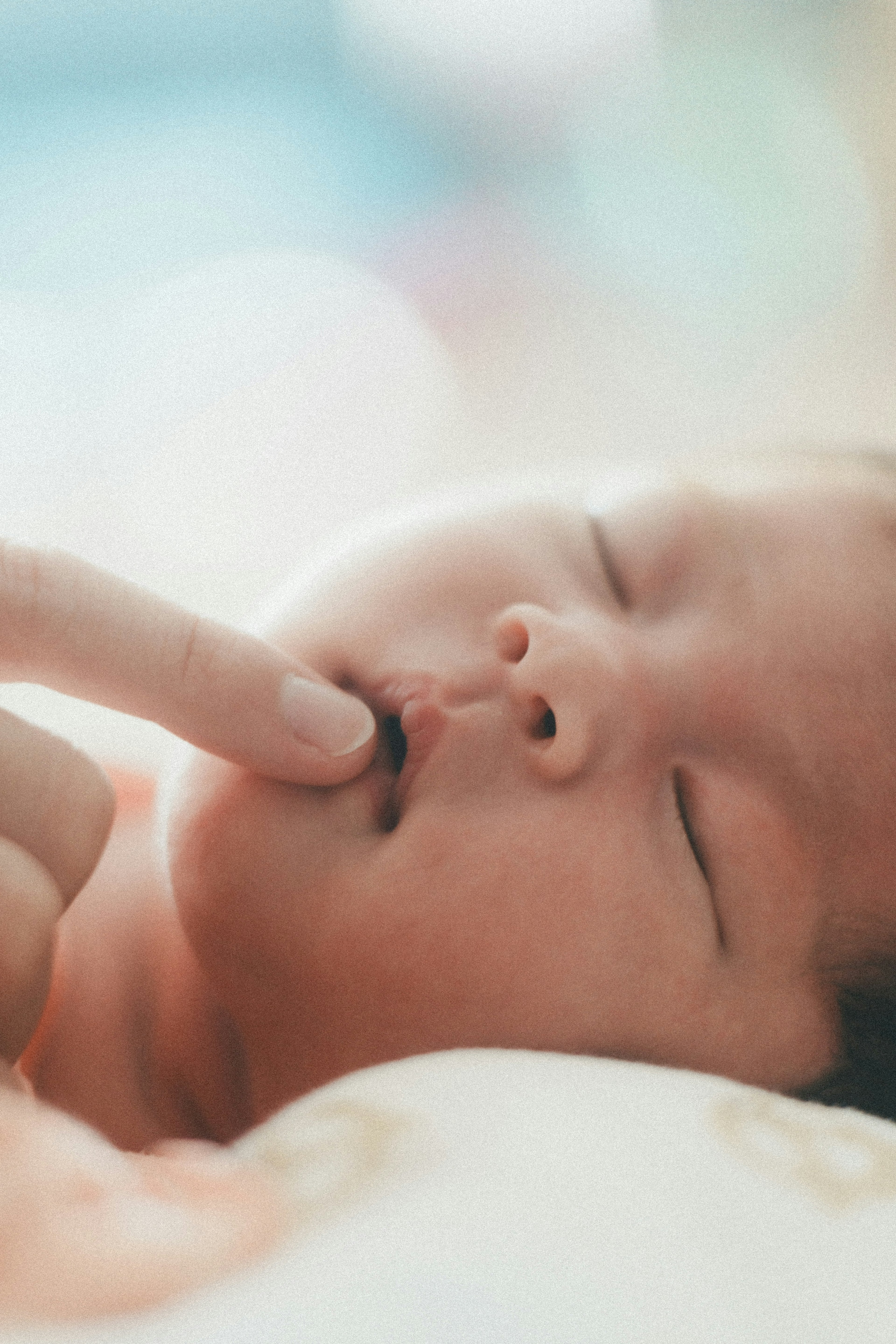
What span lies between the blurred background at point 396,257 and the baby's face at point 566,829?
2.13ft

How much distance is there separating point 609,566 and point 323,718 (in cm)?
29

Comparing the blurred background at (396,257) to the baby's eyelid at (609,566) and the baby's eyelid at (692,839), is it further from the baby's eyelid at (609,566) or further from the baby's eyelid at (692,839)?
the baby's eyelid at (692,839)

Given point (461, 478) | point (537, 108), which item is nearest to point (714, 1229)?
point (461, 478)

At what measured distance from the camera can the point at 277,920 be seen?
0.62 metres

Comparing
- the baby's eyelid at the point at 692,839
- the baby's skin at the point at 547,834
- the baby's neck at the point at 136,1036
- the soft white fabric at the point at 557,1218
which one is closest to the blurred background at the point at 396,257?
the baby's neck at the point at 136,1036

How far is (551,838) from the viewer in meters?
0.62

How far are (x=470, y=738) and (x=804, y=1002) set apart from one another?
29 cm

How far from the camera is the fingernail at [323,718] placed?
60 centimetres

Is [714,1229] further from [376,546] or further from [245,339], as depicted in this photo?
[245,339]

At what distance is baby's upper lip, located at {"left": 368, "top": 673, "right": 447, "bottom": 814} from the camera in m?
0.63

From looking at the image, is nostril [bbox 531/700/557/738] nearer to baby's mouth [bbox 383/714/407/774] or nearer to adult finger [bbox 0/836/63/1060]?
baby's mouth [bbox 383/714/407/774]

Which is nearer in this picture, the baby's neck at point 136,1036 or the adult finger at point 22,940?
the adult finger at point 22,940

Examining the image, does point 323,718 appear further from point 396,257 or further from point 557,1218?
point 396,257

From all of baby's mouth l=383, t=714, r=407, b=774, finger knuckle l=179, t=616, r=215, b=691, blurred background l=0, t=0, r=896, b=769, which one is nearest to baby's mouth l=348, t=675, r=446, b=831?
baby's mouth l=383, t=714, r=407, b=774
